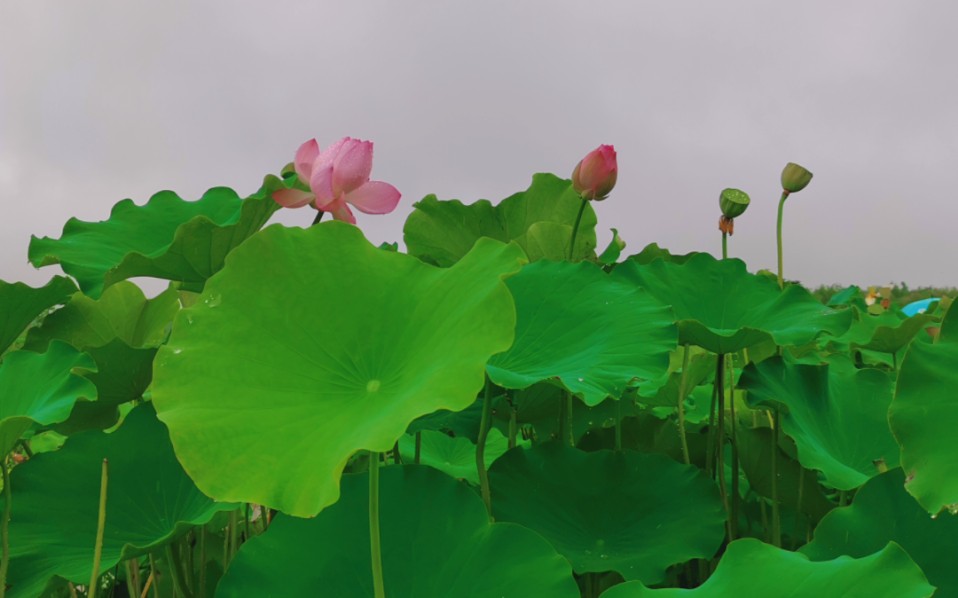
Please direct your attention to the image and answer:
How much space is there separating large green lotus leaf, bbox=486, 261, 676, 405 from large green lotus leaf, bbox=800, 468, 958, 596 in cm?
19

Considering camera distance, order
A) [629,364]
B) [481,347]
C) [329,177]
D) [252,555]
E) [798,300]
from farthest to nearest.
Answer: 1. [798,300]
2. [329,177]
3. [629,364]
4. [252,555]
5. [481,347]

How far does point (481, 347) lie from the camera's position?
1.66ft

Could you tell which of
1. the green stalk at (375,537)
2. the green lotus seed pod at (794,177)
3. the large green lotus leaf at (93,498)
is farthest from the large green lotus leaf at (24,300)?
the green lotus seed pod at (794,177)

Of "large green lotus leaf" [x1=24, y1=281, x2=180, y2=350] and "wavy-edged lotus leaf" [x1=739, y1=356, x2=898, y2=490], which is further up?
"large green lotus leaf" [x1=24, y1=281, x2=180, y2=350]

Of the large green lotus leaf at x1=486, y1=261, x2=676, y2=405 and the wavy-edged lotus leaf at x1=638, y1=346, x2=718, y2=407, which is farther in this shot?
the wavy-edged lotus leaf at x1=638, y1=346, x2=718, y2=407

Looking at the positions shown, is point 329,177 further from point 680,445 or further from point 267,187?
point 680,445

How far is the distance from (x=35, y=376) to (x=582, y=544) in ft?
1.93

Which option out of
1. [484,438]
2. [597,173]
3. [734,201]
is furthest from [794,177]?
[484,438]

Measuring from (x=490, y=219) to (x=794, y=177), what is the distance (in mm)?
458

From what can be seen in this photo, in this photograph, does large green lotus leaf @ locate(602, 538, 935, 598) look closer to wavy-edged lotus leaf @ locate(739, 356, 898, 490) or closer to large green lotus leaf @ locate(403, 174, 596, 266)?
wavy-edged lotus leaf @ locate(739, 356, 898, 490)

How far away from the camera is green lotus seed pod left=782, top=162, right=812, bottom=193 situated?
3.91ft

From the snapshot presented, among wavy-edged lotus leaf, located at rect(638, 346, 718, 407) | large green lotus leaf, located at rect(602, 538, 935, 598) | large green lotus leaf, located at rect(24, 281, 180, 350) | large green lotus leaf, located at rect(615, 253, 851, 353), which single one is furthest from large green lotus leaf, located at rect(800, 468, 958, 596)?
large green lotus leaf, located at rect(24, 281, 180, 350)

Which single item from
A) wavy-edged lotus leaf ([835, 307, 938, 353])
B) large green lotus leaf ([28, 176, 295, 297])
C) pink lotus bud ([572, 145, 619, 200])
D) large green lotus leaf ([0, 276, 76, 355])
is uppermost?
pink lotus bud ([572, 145, 619, 200])

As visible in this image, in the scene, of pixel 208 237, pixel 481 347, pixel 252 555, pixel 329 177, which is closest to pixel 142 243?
pixel 208 237
